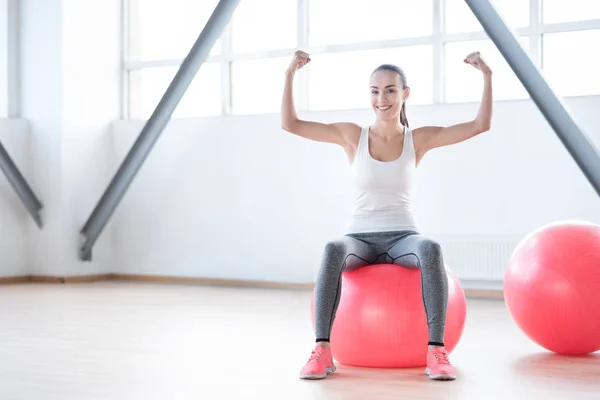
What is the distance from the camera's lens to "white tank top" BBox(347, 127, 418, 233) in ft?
11.8

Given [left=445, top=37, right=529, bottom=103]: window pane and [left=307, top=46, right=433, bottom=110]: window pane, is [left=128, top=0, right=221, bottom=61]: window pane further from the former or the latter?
[left=445, top=37, right=529, bottom=103]: window pane

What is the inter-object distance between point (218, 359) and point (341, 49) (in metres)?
4.02

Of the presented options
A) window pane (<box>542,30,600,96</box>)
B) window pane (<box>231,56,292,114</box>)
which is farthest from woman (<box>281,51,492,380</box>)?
window pane (<box>231,56,292,114</box>)

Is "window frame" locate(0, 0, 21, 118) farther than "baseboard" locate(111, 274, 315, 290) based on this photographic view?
Yes

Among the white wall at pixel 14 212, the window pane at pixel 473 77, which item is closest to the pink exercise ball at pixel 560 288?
the window pane at pixel 473 77

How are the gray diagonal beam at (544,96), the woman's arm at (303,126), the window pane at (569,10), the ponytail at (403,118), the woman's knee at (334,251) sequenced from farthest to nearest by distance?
the window pane at (569,10), the gray diagonal beam at (544,96), the ponytail at (403,118), the woman's arm at (303,126), the woman's knee at (334,251)

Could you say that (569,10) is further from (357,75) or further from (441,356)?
(441,356)

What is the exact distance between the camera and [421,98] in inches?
Result: 277

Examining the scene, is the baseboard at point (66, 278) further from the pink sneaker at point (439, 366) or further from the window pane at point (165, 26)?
the pink sneaker at point (439, 366)

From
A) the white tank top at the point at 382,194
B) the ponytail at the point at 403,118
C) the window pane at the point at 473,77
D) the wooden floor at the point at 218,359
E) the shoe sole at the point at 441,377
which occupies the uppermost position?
the window pane at the point at 473,77

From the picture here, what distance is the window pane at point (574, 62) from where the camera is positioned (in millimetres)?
6375

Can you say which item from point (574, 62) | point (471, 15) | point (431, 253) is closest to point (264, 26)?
point (471, 15)

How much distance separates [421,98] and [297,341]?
317 cm

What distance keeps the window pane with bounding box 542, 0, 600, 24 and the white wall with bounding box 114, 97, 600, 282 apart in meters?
0.61
